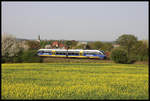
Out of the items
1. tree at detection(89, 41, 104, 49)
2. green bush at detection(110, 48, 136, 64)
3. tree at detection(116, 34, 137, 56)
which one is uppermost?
tree at detection(116, 34, 137, 56)

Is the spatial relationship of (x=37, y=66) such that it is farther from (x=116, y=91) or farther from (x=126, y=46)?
(x=116, y=91)

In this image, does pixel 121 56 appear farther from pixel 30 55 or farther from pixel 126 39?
pixel 30 55

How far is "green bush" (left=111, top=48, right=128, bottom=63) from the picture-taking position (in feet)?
37.6

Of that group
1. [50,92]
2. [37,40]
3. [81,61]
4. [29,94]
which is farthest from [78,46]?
[81,61]

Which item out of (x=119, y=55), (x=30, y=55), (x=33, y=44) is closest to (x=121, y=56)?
(x=119, y=55)

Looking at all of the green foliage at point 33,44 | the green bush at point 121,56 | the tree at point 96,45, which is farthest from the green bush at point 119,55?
the green foliage at point 33,44

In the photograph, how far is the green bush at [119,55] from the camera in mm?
11453

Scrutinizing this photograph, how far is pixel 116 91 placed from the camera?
7.77m

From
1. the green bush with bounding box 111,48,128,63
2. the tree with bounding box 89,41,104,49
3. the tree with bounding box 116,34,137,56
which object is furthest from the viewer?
the green bush with bounding box 111,48,128,63

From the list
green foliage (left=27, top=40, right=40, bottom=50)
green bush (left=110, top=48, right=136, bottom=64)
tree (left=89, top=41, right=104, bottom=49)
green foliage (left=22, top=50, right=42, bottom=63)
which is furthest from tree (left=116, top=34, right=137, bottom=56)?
green foliage (left=22, top=50, right=42, bottom=63)

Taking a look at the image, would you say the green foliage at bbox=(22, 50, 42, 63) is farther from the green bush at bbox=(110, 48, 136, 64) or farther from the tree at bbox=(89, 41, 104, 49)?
the green bush at bbox=(110, 48, 136, 64)

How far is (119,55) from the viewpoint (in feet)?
39.9

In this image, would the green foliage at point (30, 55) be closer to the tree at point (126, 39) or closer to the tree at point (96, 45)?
the tree at point (96, 45)

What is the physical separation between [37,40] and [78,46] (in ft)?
6.48
